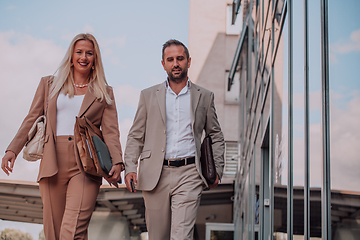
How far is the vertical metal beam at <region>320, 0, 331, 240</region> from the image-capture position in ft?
12.1

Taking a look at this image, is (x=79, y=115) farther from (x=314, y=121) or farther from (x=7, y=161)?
(x=314, y=121)

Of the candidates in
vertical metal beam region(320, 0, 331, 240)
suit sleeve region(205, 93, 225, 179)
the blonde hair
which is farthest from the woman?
vertical metal beam region(320, 0, 331, 240)

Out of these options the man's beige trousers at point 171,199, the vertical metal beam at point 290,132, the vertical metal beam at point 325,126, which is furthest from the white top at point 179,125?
the vertical metal beam at point 325,126

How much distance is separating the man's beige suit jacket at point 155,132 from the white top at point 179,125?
0.16ft

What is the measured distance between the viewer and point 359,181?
122 inches

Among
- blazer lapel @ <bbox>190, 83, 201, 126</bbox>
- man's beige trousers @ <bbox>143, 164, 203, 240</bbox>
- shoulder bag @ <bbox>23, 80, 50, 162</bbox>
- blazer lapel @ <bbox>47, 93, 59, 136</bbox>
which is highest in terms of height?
blazer lapel @ <bbox>190, 83, 201, 126</bbox>

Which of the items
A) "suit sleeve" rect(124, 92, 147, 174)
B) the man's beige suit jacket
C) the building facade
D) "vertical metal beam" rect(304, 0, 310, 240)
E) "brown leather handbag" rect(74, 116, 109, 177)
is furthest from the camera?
"suit sleeve" rect(124, 92, 147, 174)

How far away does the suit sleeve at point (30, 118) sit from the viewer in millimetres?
4949

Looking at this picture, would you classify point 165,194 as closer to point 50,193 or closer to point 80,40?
point 50,193

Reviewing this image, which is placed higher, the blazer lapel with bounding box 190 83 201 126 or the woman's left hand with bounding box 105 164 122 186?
the blazer lapel with bounding box 190 83 201 126

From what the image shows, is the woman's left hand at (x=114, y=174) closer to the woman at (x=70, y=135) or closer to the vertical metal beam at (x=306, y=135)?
the woman at (x=70, y=135)

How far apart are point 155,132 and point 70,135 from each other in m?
0.79

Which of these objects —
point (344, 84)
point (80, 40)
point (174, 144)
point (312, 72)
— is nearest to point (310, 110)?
point (312, 72)

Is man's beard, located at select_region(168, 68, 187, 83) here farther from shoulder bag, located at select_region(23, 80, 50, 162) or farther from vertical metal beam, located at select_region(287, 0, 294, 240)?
shoulder bag, located at select_region(23, 80, 50, 162)
